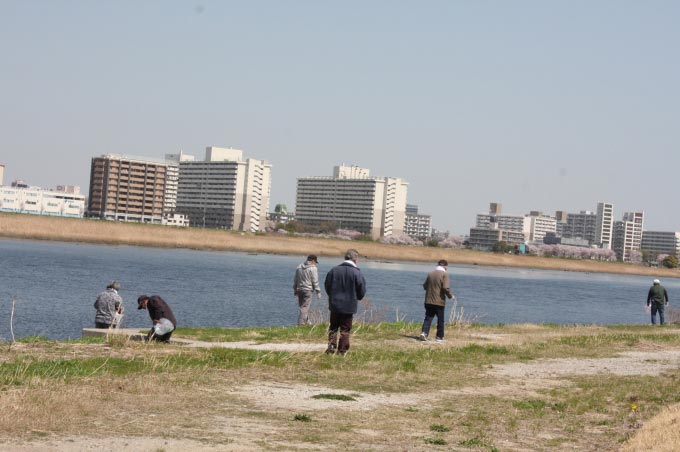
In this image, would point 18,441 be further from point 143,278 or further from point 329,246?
point 329,246

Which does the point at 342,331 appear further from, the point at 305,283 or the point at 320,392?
the point at 305,283

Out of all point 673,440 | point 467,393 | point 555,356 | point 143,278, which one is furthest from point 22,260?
point 673,440

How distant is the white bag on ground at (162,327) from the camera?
18.2 m

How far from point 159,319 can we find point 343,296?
3.45 m

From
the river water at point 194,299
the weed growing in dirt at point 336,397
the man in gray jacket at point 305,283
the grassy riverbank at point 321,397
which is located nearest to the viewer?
the grassy riverbank at point 321,397

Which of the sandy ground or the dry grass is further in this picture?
the dry grass

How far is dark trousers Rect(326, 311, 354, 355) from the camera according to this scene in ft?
59.2

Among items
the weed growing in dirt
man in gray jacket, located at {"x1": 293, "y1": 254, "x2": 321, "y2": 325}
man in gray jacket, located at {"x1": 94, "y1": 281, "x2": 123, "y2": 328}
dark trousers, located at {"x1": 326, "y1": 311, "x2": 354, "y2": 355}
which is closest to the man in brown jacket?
man in gray jacket, located at {"x1": 293, "y1": 254, "x2": 321, "y2": 325}

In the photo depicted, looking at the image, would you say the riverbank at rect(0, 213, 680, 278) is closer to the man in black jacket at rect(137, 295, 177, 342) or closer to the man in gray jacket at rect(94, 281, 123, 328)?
the man in gray jacket at rect(94, 281, 123, 328)

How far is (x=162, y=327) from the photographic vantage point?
1827cm

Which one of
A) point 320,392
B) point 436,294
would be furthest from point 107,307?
point 320,392

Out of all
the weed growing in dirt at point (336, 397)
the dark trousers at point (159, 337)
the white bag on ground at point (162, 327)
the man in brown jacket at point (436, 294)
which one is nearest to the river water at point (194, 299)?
the man in brown jacket at point (436, 294)

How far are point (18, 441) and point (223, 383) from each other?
4.89 metres

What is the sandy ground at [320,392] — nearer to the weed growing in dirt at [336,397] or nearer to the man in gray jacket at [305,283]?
the weed growing in dirt at [336,397]
